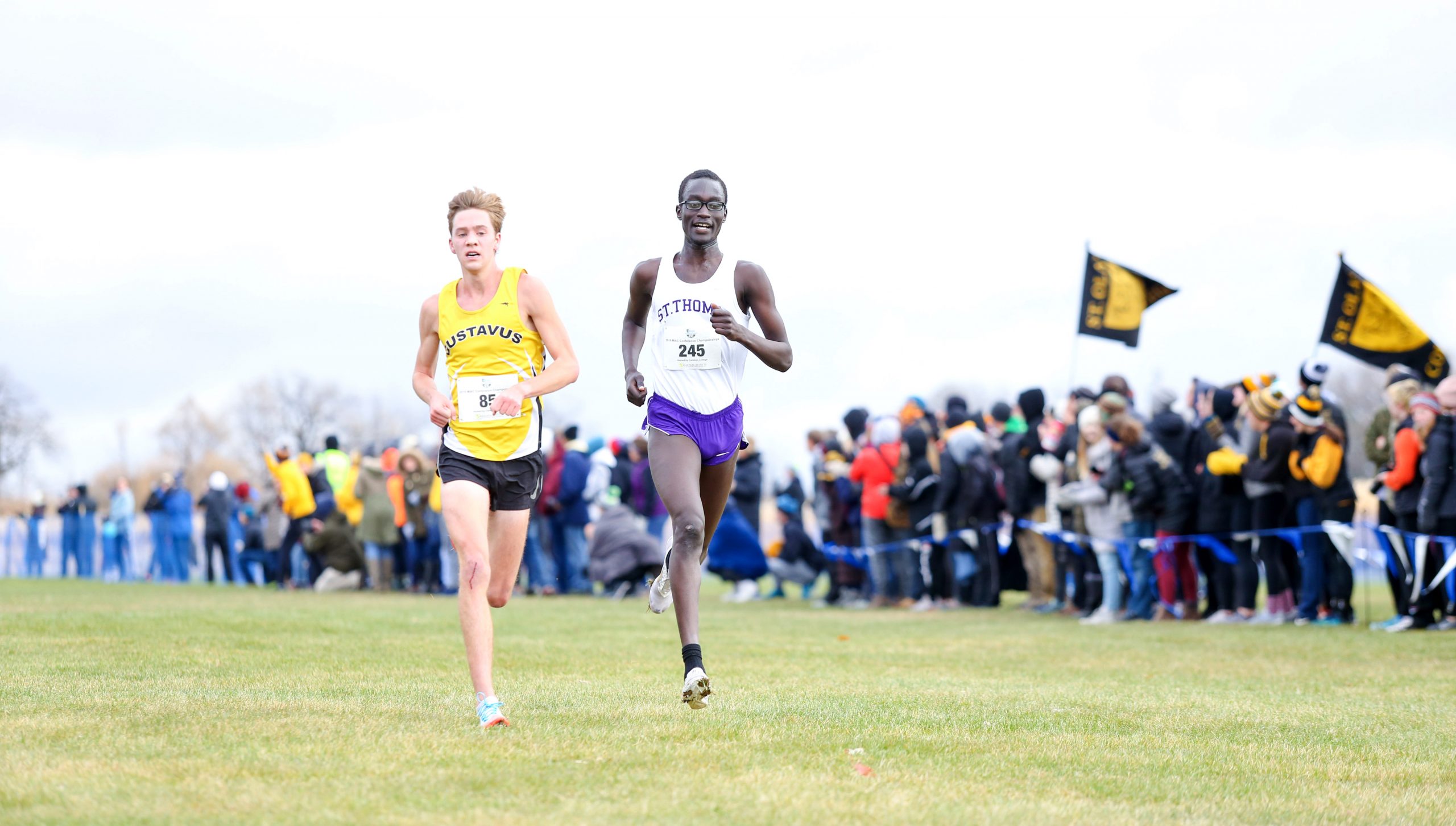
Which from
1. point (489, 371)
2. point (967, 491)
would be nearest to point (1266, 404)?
point (967, 491)

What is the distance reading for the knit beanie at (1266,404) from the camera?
16.0 meters

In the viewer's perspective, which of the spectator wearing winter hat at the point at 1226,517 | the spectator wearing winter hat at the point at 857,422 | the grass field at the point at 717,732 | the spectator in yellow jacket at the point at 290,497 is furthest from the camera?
the spectator in yellow jacket at the point at 290,497

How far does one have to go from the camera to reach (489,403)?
23.5 feet

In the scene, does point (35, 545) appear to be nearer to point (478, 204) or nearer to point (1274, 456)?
point (1274, 456)

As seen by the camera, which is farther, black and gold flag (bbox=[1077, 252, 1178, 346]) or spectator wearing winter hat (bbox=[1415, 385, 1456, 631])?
black and gold flag (bbox=[1077, 252, 1178, 346])

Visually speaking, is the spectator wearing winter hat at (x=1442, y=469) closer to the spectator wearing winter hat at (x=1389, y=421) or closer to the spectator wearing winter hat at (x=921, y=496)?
the spectator wearing winter hat at (x=1389, y=421)

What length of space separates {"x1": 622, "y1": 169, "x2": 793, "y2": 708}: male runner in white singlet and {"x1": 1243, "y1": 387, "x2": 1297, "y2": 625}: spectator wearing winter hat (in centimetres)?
941

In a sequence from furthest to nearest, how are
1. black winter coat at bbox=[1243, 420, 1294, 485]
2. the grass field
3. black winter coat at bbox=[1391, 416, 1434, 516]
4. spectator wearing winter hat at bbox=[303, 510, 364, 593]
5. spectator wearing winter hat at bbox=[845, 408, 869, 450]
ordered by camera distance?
1. spectator wearing winter hat at bbox=[303, 510, 364, 593]
2. spectator wearing winter hat at bbox=[845, 408, 869, 450]
3. black winter coat at bbox=[1243, 420, 1294, 485]
4. black winter coat at bbox=[1391, 416, 1434, 516]
5. the grass field

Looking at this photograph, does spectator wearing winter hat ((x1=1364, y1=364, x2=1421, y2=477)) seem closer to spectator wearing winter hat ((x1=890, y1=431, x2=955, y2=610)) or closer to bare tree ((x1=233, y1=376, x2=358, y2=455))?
spectator wearing winter hat ((x1=890, y1=431, x2=955, y2=610))

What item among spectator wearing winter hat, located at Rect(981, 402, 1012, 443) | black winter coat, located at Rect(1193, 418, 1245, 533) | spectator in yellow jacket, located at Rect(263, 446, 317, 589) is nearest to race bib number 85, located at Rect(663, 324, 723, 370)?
black winter coat, located at Rect(1193, 418, 1245, 533)

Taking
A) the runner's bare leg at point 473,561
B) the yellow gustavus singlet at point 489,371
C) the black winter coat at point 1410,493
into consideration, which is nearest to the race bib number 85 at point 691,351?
the yellow gustavus singlet at point 489,371

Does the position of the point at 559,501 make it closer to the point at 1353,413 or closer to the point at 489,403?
the point at 489,403

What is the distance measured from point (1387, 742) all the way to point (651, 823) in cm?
403

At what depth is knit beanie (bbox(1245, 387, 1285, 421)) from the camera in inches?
630
